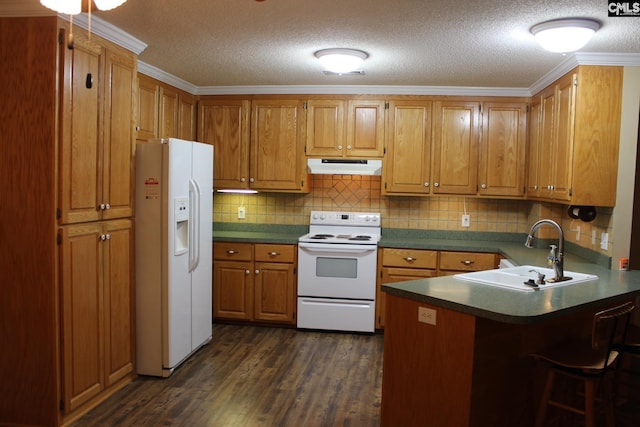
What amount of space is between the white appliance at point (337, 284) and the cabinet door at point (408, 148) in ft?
2.01

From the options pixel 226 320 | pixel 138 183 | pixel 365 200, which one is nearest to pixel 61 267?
pixel 138 183

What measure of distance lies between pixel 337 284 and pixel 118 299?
197cm

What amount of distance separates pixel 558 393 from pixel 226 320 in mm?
2967

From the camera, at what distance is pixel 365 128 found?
478 centimetres

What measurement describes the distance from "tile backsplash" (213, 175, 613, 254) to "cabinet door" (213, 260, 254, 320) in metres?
0.66

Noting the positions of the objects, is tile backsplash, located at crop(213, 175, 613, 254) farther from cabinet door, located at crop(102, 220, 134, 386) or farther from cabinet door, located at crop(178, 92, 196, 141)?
cabinet door, located at crop(102, 220, 134, 386)

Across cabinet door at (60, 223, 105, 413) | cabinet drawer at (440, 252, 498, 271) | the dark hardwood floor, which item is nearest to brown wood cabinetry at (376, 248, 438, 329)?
cabinet drawer at (440, 252, 498, 271)

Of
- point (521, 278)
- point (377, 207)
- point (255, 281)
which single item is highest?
point (377, 207)

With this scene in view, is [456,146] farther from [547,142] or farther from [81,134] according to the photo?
[81,134]

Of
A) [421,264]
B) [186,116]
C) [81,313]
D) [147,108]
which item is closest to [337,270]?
[421,264]

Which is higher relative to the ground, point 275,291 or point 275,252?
point 275,252

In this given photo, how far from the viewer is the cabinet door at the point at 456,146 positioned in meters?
4.68

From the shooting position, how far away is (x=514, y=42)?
10.3 ft

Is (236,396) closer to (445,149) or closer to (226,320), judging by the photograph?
(226,320)
